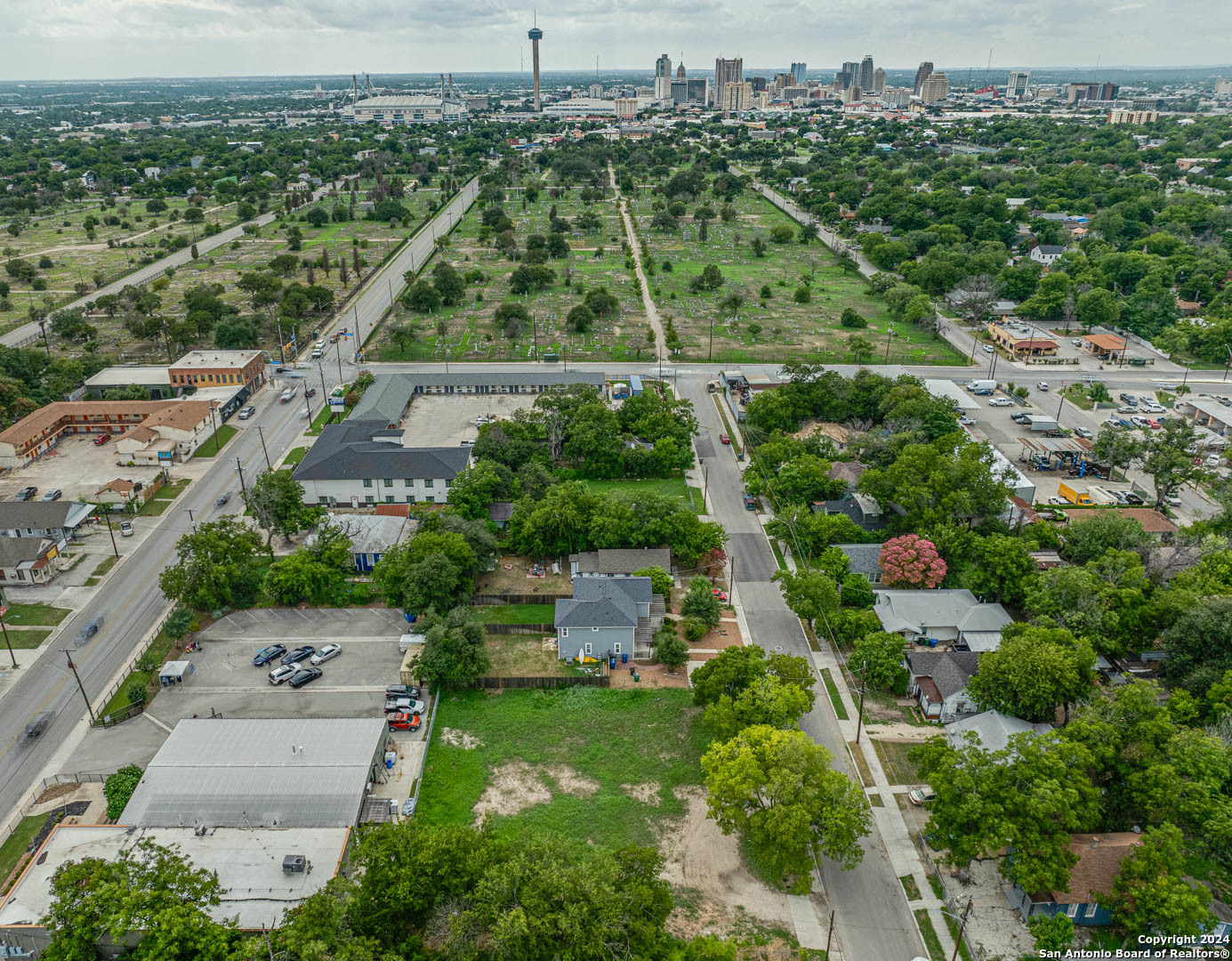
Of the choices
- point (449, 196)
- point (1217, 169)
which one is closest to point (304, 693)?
point (449, 196)

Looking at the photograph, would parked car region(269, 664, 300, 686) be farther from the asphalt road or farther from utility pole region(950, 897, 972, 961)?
the asphalt road

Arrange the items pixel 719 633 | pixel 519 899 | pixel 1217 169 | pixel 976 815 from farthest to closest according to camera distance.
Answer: pixel 1217 169, pixel 719 633, pixel 976 815, pixel 519 899

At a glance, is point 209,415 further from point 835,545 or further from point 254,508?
point 835,545

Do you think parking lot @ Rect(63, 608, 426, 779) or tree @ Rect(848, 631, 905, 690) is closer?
parking lot @ Rect(63, 608, 426, 779)

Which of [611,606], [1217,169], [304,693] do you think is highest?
[1217,169]

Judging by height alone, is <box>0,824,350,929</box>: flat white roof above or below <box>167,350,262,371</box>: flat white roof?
below

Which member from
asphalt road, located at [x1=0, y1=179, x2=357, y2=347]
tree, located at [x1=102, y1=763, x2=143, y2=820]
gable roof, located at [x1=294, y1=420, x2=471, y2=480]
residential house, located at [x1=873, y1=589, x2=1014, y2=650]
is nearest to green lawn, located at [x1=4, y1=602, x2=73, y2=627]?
tree, located at [x1=102, y1=763, x2=143, y2=820]
